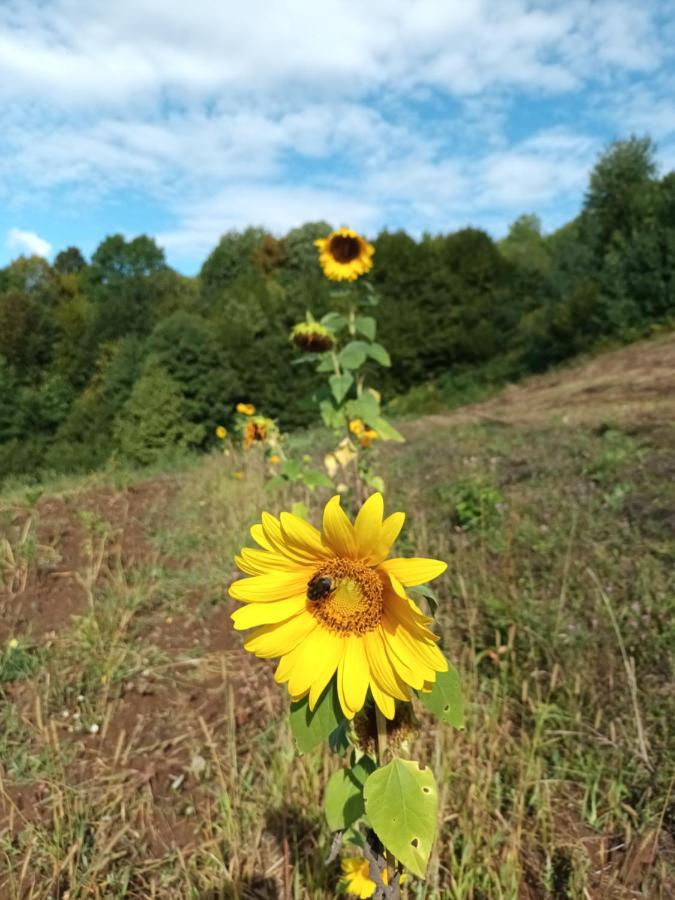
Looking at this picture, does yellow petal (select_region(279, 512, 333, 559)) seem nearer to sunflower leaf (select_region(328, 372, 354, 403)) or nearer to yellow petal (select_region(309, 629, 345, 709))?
yellow petal (select_region(309, 629, 345, 709))

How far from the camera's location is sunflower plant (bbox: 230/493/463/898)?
2.48 feet

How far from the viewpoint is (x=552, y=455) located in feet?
18.7

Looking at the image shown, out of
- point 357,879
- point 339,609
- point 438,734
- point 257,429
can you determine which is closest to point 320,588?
point 339,609

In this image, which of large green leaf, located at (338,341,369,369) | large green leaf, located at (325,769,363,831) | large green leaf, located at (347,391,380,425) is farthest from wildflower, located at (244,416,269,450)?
large green leaf, located at (325,769,363,831)

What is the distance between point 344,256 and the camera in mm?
3143

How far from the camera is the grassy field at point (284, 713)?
5.29 feet

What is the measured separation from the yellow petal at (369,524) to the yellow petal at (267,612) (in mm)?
133

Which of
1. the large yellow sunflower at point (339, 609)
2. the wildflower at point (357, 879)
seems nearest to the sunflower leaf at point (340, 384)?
the wildflower at point (357, 879)

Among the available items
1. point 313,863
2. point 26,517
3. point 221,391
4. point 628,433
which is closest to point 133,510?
point 26,517

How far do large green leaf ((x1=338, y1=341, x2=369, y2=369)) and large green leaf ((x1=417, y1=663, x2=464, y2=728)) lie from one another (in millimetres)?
2020

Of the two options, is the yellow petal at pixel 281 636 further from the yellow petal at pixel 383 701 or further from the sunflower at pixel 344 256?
the sunflower at pixel 344 256

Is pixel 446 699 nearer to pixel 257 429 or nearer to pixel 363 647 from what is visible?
pixel 363 647

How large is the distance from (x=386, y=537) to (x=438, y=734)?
1.07 m

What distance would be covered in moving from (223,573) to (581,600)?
196cm
